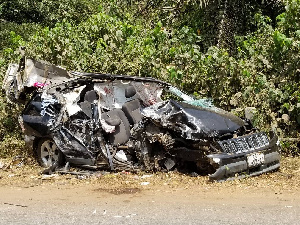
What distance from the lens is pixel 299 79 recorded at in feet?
34.3

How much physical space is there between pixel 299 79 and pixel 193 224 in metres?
6.03

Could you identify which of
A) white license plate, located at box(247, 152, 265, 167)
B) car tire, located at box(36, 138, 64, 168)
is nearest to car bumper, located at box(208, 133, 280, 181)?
white license plate, located at box(247, 152, 265, 167)

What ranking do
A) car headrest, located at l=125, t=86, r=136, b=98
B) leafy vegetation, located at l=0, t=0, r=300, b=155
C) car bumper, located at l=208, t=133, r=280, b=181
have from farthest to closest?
leafy vegetation, located at l=0, t=0, r=300, b=155 → car headrest, located at l=125, t=86, r=136, b=98 → car bumper, located at l=208, t=133, r=280, b=181

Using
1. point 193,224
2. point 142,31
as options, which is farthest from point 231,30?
point 193,224

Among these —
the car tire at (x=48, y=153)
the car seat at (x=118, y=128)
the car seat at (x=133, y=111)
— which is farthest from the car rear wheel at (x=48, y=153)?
the car seat at (x=133, y=111)

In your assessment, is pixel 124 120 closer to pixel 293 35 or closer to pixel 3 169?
pixel 3 169

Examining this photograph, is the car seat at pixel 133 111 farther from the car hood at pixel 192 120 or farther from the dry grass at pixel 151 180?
the dry grass at pixel 151 180

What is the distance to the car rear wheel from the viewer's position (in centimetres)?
877

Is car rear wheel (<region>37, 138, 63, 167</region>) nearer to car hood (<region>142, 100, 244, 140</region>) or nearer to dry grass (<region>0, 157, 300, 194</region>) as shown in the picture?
dry grass (<region>0, 157, 300, 194</region>)

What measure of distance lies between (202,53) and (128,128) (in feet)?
14.6

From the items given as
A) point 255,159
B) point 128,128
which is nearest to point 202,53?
point 128,128

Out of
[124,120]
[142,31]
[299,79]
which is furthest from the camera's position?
[142,31]

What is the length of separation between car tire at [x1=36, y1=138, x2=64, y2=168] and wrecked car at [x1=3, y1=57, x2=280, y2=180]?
0.01 meters

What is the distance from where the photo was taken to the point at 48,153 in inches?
355
